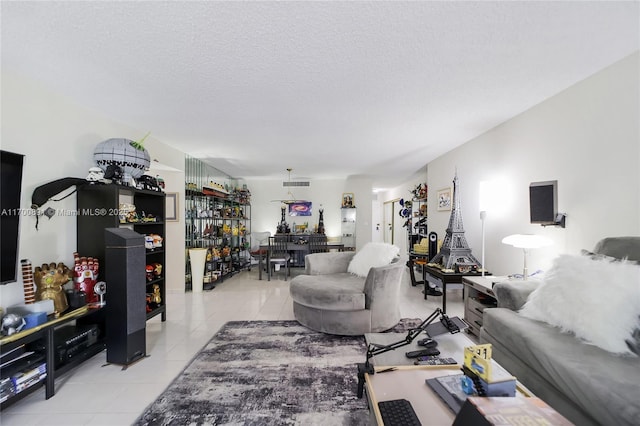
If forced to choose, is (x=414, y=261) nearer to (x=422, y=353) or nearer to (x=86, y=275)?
(x=422, y=353)

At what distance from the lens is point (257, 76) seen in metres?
2.07

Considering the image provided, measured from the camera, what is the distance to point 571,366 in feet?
3.93

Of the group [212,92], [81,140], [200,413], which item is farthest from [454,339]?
[81,140]

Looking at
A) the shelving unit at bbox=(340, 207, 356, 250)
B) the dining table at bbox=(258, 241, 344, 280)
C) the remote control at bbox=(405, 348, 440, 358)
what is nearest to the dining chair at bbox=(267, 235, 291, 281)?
the dining table at bbox=(258, 241, 344, 280)

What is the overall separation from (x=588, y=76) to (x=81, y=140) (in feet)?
15.2

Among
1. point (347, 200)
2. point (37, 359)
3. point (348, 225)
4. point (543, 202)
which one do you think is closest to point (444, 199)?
point (543, 202)

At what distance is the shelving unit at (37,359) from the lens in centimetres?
160

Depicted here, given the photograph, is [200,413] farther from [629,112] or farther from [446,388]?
[629,112]

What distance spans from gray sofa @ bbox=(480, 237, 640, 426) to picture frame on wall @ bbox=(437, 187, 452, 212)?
2829mm

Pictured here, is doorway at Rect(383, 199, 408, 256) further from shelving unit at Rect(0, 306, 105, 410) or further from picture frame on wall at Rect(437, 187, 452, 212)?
shelving unit at Rect(0, 306, 105, 410)

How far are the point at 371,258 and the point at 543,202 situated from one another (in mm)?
1840

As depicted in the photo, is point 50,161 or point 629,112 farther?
point 50,161

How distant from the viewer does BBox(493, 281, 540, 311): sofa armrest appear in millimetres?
1993

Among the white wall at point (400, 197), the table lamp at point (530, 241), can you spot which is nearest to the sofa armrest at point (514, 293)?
the table lamp at point (530, 241)
